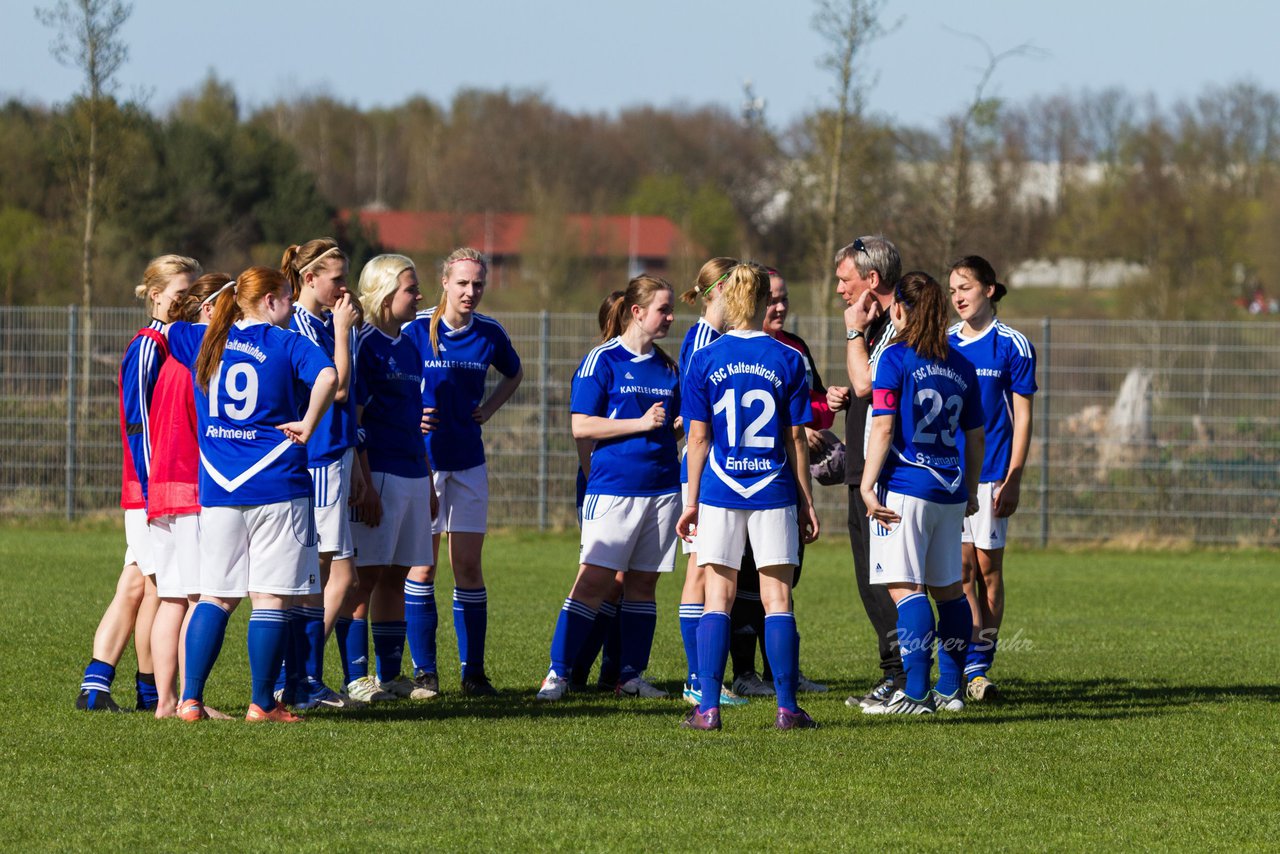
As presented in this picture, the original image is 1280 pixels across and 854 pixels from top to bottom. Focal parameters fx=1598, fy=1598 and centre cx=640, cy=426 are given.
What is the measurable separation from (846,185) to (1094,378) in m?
8.00

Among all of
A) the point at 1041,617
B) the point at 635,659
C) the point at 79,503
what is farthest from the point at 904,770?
the point at 79,503

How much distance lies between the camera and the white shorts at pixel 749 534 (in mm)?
6539

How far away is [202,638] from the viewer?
6.43m

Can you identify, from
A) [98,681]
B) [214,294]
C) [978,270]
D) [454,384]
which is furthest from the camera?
[454,384]

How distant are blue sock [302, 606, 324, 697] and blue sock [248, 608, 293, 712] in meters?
0.50

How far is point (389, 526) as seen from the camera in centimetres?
733

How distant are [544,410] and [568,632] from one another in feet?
32.9

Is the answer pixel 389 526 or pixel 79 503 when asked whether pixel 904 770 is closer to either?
pixel 389 526

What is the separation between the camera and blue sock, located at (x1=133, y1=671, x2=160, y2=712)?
7074mm

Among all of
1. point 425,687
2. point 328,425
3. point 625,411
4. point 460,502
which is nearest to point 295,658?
point 425,687

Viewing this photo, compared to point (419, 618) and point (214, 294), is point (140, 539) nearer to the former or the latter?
point (214, 294)

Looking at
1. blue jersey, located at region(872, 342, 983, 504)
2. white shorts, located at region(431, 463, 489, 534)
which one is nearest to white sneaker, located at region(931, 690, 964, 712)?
blue jersey, located at region(872, 342, 983, 504)

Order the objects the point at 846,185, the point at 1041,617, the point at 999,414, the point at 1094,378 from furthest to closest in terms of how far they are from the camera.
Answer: the point at 846,185
the point at 1094,378
the point at 1041,617
the point at 999,414

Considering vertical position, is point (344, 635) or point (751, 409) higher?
point (751, 409)
